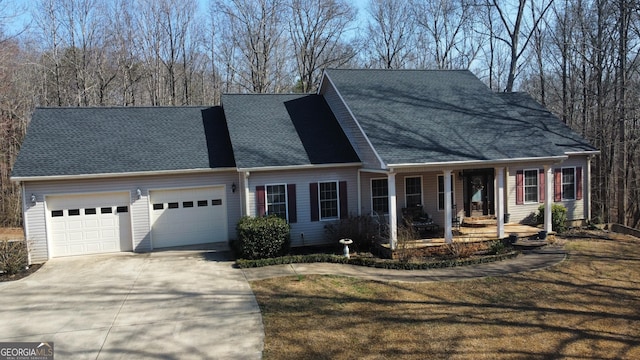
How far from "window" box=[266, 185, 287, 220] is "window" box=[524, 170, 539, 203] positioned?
9.76 meters

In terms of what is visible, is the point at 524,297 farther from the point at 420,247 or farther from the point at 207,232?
the point at 207,232

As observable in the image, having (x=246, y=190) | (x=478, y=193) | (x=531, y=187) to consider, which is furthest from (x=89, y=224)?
(x=531, y=187)

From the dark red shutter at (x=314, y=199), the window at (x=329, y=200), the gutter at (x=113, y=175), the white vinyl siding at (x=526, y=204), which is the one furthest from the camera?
the white vinyl siding at (x=526, y=204)

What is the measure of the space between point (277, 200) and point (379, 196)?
3713mm

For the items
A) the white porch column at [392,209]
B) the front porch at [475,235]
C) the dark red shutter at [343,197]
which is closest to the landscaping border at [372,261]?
the white porch column at [392,209]

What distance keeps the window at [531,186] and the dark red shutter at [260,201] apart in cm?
1049

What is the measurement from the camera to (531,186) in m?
17.3

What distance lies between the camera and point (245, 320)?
335 inches

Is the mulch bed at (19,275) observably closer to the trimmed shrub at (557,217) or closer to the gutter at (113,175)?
the gutter at (113,175)

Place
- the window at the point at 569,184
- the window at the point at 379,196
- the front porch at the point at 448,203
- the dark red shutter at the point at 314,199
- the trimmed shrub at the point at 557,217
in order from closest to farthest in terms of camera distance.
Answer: the front porch at the point at 448,203 → the dark red shutter at the point at 314,199 → the window at the point at 379,196 → the trimmed shrub at the point at 557,217 → the window at the point at 569,184

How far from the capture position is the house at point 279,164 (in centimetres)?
1380

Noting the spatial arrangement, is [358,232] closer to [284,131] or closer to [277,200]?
[277,200]

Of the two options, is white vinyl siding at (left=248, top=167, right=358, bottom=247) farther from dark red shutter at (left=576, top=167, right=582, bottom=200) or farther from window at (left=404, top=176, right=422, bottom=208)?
dark red shutter at (left=576, top=167, right=582, bottom=200)

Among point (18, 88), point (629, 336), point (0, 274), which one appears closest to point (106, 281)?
point (0, 274)
